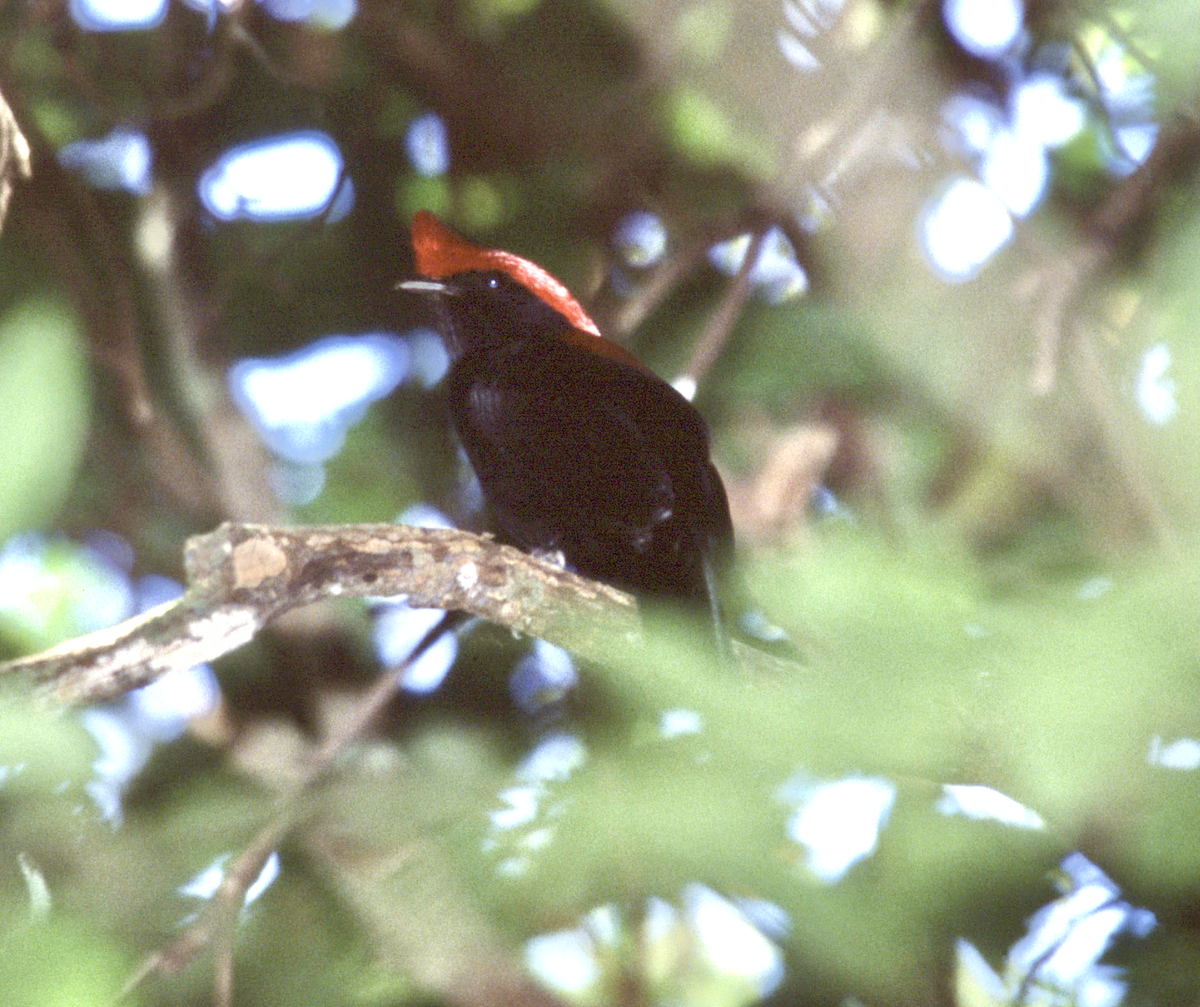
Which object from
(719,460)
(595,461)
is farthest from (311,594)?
(719,460)

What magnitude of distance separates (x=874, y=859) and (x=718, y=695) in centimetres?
79

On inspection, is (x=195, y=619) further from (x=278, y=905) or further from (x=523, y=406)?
(x=523, y=406)

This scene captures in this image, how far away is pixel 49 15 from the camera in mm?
3494

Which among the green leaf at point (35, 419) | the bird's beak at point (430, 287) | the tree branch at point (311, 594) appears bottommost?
the bird's beak at point (430, 287)

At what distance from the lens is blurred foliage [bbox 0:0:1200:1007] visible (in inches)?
30.5

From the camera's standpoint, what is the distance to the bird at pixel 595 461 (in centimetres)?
271

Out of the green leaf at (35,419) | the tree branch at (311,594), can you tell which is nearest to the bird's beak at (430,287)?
the tree branch at (311,594)

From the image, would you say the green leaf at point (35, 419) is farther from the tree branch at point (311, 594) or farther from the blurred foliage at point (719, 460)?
the tree branch at point (311, 594)

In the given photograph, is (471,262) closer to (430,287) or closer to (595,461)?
(430,287)

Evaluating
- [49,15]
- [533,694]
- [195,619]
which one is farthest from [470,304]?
[195,619]

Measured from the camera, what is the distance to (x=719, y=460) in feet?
11.2

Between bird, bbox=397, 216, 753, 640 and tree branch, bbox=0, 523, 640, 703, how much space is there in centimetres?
35

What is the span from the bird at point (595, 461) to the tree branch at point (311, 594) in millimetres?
355

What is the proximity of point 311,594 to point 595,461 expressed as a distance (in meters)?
1.06
